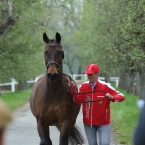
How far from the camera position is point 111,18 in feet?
78.6

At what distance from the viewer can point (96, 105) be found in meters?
7.21

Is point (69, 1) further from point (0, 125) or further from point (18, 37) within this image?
point (0, 125)

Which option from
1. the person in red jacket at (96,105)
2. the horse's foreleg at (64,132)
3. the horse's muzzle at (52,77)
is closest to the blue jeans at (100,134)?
the person in red jacket at (96,105)

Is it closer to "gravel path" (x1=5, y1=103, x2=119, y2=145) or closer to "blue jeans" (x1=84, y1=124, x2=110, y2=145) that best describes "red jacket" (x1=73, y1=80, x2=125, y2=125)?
"blue jeans" (x1=84, y1=124, x2=110, y2=145)

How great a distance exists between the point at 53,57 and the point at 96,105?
4.06 feet

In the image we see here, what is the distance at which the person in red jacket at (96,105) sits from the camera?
718 centimetres

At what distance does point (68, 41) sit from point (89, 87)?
60681 millimetres

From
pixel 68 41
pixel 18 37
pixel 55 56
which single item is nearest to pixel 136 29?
pixel 55 56

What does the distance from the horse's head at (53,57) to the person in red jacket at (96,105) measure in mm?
645

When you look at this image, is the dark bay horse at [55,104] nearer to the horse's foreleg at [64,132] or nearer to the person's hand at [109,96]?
the horse's foreleg at [64,132]

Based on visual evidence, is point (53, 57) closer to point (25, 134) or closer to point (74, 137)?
point (74, 137)

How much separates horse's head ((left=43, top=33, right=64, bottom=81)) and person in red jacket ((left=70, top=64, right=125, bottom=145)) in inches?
25.4

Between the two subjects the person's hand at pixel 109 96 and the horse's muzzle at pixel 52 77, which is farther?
the horse's muzzle at pixel 52 77

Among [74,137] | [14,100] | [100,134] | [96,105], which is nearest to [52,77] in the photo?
[96,105]
